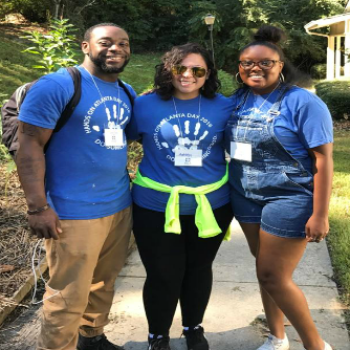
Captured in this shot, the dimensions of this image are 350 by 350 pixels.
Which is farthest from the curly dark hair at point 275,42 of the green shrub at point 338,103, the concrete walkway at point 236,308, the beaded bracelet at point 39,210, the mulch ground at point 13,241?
the green shrub at point 338,103

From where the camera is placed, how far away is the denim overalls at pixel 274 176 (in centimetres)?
234

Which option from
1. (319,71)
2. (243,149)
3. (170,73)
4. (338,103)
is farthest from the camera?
(319,71)

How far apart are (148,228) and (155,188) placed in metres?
0.24

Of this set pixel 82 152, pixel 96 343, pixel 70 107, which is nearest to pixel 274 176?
pixel 82 152

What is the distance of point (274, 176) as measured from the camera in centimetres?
238

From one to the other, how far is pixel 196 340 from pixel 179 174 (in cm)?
113

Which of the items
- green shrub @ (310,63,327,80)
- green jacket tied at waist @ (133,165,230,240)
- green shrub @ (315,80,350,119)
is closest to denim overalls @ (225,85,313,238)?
green jacket tied at waist @ (133,165,230,240)

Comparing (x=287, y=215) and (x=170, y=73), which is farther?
(x=170, y=73)

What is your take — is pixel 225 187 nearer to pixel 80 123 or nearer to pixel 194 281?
pixel 194 281

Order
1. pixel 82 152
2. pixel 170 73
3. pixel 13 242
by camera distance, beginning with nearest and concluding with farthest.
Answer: pixel 82 152
pixel 170 73
pixel 13 242

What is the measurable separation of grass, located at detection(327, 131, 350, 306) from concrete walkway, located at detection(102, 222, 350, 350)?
83 mm

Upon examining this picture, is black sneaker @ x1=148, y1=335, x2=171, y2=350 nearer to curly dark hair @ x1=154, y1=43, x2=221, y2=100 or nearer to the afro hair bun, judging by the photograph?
curly dark hair @ x1=154, y1=43, x2=221, y2=100

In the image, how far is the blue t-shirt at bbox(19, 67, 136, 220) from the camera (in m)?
2.26

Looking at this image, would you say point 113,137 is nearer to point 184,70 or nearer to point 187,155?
point 187,155
